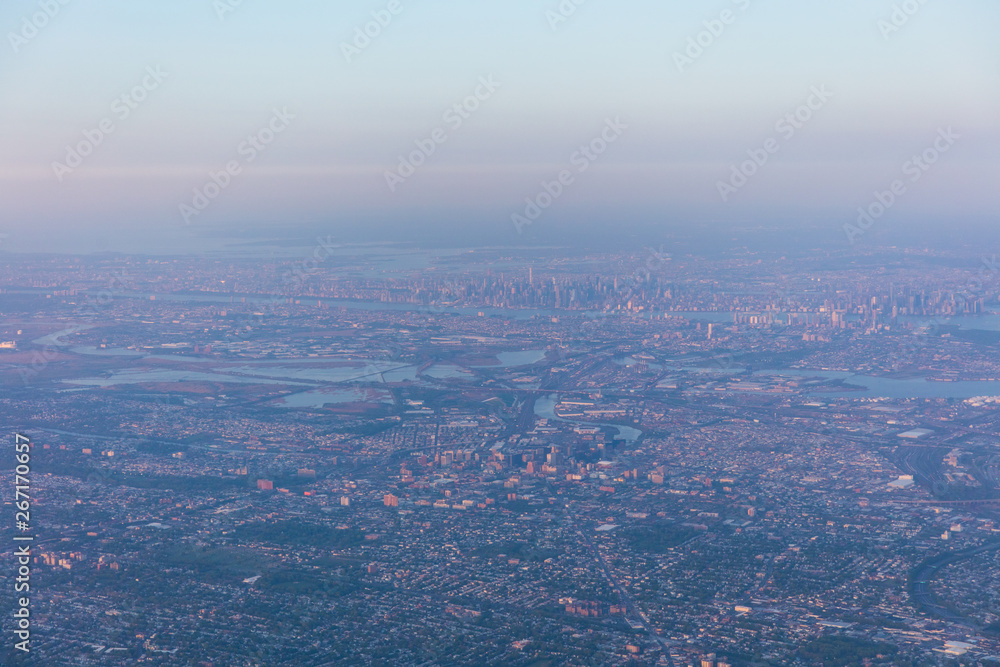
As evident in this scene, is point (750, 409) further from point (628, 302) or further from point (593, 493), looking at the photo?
point (628, 302)

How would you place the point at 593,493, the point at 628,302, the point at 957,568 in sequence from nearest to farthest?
the point at 957,568
the point at 593,493
the point at 628,302

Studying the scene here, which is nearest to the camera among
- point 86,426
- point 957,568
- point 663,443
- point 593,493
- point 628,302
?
point 957,568

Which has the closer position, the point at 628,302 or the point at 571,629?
the point at 571,629

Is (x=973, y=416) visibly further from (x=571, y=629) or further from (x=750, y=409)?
(x=571, y=629)

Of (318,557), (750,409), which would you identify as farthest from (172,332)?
(318,557)

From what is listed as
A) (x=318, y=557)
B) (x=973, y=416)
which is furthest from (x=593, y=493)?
(x=973, y=416)

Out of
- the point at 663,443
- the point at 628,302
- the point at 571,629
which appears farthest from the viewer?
the point at 628,302
